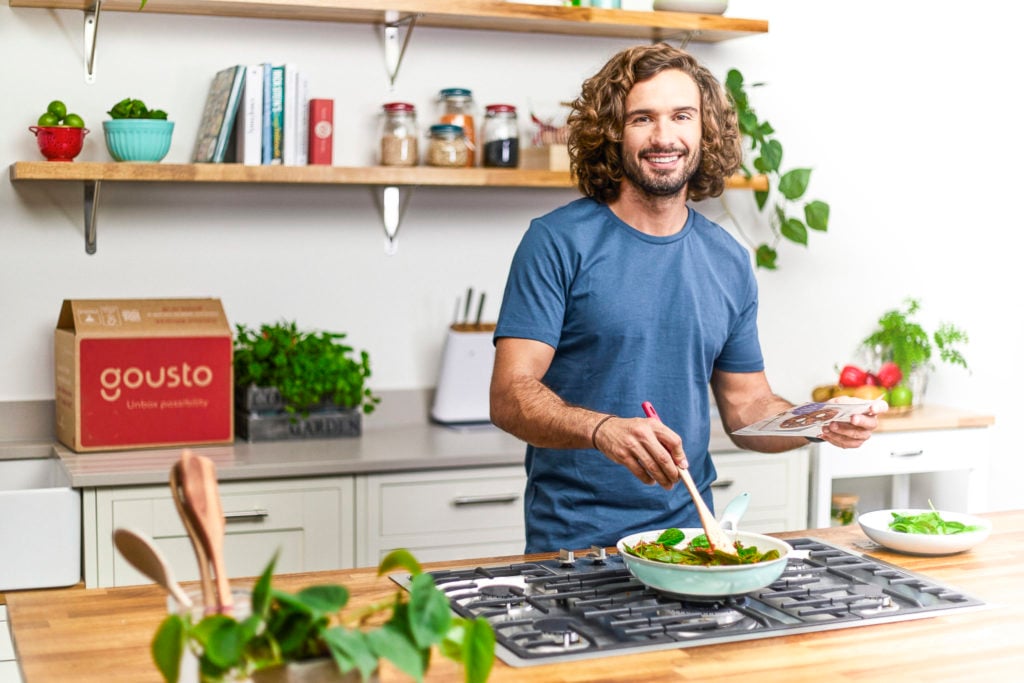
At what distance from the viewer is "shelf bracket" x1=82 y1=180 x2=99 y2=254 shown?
3098 mm

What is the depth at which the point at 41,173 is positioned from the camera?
9.45 feet

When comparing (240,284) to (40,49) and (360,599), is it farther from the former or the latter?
(360,599)

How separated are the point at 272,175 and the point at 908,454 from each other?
6.08 ft

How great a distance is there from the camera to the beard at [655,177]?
2186 millimetres

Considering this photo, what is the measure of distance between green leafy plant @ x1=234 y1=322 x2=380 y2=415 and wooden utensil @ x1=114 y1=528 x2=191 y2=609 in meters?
1.92

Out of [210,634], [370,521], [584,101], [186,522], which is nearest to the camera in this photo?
[210,634]

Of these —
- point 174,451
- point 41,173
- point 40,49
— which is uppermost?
point 40,49

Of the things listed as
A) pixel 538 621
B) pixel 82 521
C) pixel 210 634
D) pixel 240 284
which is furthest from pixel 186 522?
pixel 240 284

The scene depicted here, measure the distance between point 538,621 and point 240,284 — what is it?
2000mm

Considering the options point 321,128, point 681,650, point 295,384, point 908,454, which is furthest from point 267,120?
point 681,650

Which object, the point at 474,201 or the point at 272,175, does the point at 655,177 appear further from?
the point at 474,201

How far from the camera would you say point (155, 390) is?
294 centimetres

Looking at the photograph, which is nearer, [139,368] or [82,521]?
[82,521]

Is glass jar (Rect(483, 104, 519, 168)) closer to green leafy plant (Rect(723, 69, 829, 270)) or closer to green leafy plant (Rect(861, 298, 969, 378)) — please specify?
green leafy plant (Rect(723, 69, 829, 270))
